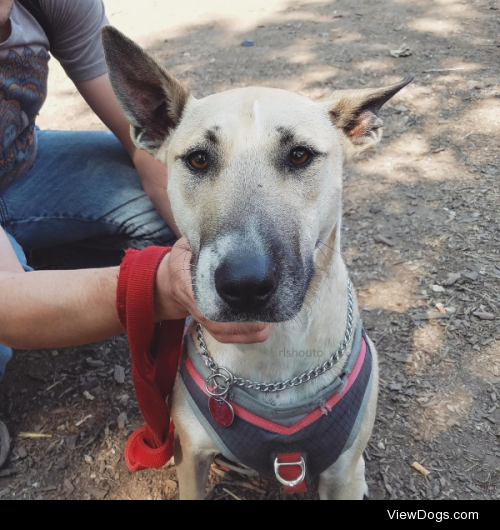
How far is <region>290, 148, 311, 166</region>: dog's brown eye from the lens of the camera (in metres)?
1.89

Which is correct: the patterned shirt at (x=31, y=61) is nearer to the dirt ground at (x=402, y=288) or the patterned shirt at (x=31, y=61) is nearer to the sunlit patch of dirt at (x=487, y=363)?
the dirt ground at (x=402, y=288)

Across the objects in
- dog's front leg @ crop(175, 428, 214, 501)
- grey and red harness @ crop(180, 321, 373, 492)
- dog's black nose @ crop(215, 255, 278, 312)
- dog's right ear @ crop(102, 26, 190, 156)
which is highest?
dog's right ear @ crop(102, 26, 190, 156)

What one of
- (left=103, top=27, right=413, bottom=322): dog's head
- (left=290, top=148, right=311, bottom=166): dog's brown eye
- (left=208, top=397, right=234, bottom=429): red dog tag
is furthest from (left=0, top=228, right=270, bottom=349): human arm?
(left=290, top=148, right=311, bottom=166): dog's brown eye

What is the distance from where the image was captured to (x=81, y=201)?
3230 millimetres

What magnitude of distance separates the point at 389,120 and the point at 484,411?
3.19 metres

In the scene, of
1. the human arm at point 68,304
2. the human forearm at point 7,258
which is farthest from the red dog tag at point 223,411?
the human forearm at point 7,258

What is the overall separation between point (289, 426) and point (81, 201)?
2052mm

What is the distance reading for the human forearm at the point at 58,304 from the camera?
199 cm

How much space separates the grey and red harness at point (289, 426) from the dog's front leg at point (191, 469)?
6.2 inches

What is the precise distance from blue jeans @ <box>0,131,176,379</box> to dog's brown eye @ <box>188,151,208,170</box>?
1.42 m

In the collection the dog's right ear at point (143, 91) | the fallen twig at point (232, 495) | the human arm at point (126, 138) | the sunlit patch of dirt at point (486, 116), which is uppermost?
the dog's right ear at point (143, 91)

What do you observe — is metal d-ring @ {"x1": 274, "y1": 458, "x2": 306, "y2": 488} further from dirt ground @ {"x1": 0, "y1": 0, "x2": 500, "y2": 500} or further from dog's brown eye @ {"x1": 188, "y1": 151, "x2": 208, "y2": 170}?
dog's brown eye @ {"x1": 188, "y1": 151, "x2": 208, "y2": 170}
